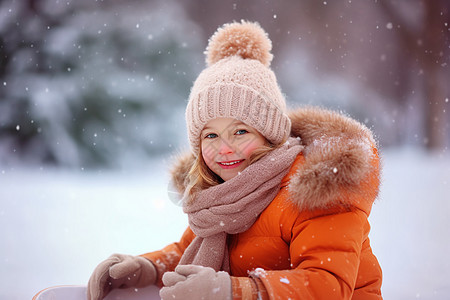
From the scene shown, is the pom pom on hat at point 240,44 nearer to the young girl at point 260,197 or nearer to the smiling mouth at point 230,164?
the young girl at point 260,197

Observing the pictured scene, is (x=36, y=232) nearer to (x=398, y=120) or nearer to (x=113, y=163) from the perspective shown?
(x=113, y=163)

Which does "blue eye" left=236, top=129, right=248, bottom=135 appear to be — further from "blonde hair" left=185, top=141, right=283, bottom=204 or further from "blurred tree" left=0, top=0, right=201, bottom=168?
"blurred tree" left=0, top=0, right=201, bottom=168

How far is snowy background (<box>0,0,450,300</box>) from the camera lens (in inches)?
123

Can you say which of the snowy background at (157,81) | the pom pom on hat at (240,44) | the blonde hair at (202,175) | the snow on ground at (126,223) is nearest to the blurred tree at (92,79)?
the snowy background at (157,81)

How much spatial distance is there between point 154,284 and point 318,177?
60cm

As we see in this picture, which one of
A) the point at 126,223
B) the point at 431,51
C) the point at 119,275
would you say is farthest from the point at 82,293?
the point at 431,51

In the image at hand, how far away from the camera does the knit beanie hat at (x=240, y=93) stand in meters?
1.08

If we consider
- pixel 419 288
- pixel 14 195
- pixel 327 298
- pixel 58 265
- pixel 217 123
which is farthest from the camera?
pixel 14 195

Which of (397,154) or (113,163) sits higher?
(397,154)

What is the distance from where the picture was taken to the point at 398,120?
3.40 m

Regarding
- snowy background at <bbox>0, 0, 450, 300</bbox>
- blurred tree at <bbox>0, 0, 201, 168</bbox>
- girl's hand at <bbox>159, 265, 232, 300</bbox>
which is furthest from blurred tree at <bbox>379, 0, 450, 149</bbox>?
girl's hand at <bbox>159, 265, 232, 300</bbox>

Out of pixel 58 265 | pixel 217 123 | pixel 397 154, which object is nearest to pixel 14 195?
pixel 58 265

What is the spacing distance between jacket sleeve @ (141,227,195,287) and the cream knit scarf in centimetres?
21

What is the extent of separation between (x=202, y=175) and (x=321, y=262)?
438 mm
